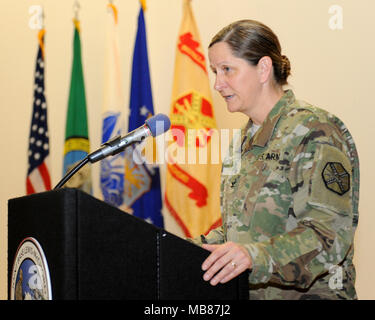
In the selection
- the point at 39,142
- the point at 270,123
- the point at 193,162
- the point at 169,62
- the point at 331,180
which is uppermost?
the point at 169,62

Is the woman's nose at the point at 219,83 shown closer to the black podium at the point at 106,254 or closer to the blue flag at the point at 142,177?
the black podium at the point at 106,254


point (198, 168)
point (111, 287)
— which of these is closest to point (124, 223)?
point (111, 287)

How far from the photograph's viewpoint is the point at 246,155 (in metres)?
1.90

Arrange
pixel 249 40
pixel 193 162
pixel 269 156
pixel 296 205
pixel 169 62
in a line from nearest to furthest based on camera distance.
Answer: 1. pixel 296 205
2. pixel 269 156
3. pixel 249 40
4. pixel 193 162
5. pixel 169 62

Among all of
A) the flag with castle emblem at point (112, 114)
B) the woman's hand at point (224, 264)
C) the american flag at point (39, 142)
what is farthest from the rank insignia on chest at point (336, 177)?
the american flag at point (39, 142)

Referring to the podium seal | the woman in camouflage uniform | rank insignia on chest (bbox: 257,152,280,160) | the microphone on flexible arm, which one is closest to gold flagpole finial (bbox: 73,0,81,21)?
the woman in camouflage uniform

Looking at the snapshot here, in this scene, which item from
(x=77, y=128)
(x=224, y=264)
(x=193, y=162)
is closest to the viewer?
(x=224, y=264)

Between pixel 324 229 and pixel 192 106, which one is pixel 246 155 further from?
pixel 192 106

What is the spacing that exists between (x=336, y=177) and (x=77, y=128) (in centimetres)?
275

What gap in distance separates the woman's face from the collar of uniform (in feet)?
0.32

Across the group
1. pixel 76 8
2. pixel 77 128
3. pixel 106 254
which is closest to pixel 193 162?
pixel 77 128

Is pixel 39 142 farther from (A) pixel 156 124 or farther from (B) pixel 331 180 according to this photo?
(B) pixel 331 180

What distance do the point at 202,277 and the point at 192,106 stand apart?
2474 millimetres

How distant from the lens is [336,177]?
5.07 ft
